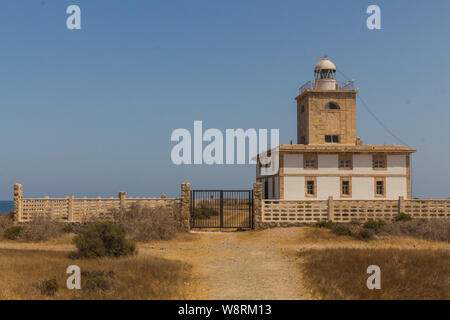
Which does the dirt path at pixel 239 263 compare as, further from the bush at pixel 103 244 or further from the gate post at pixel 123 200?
the gate post at pixel 123 200

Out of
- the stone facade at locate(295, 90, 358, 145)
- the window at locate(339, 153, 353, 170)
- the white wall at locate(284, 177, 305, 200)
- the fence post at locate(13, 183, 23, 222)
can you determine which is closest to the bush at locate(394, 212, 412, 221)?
the window at locate(339, 153, 353, 170)

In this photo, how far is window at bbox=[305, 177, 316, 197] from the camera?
3178 centimetres

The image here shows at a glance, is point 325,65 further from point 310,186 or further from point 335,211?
point 335,211

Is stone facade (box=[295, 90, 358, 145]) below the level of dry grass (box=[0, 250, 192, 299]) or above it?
above

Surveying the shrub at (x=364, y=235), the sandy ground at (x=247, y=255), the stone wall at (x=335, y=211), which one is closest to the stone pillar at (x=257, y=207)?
the stone wall at (x=335, y=211)

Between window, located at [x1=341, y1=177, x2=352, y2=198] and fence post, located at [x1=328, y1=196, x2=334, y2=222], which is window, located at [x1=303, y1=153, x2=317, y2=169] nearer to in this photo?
window, located at [x1=341, y1=177, x2=352, y2=198]

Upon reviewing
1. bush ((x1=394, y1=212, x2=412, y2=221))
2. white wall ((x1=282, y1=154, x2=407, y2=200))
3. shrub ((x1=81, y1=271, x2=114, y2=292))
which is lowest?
shrub ((x1=81, y1=271, x2=114, y2=292))

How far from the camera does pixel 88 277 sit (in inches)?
472

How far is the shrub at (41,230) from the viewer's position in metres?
21.5

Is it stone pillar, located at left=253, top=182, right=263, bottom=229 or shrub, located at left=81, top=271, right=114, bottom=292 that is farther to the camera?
stone pillar, located at left=253, top=182, right=263, bottom=229

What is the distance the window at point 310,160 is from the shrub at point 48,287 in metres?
23.2

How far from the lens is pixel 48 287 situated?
1105cm

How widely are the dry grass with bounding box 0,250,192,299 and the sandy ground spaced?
0.63 meters
